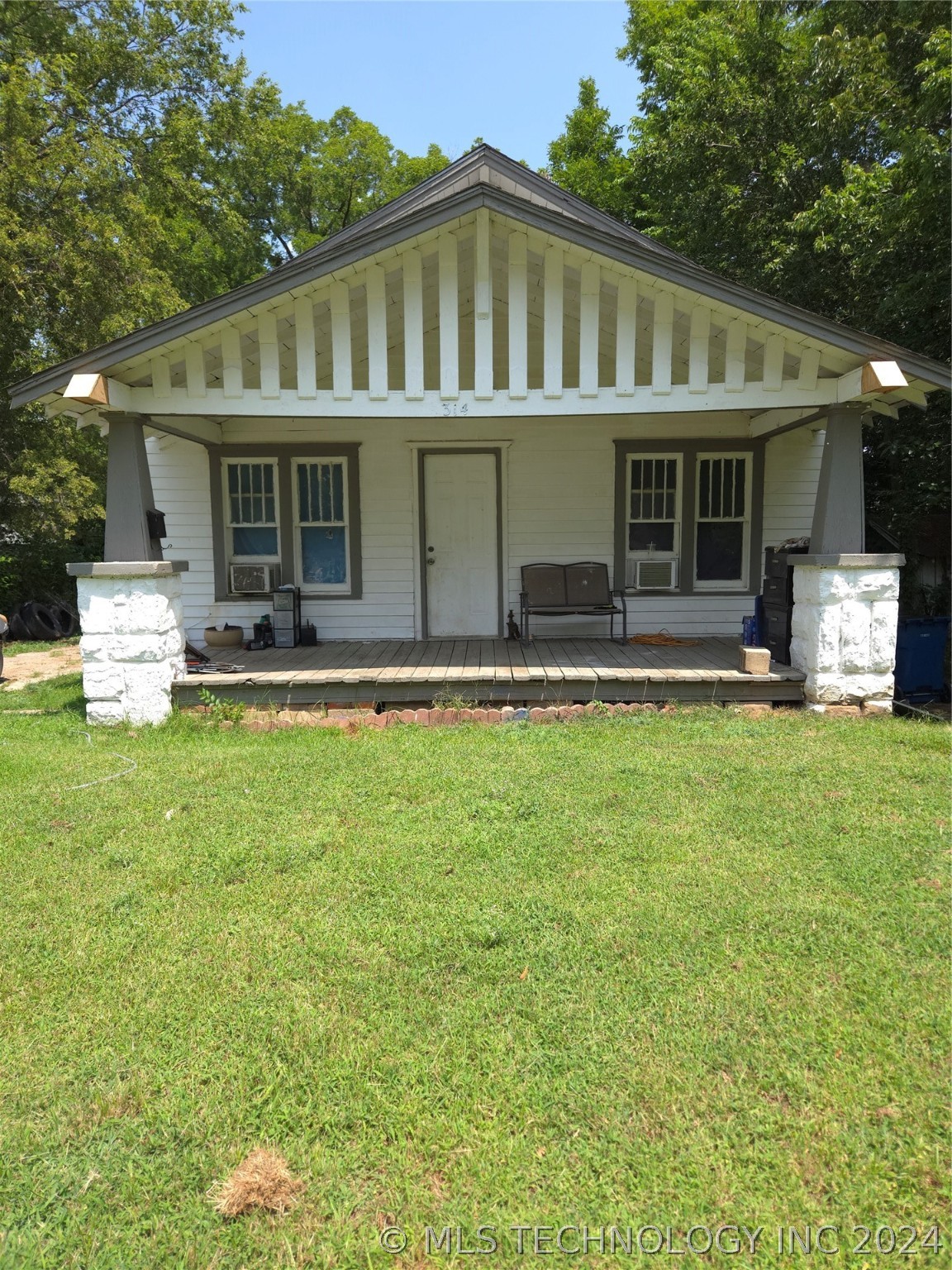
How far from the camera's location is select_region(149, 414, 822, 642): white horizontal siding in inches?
317

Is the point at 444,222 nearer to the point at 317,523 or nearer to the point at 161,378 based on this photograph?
the point at 161,378

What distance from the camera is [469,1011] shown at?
2422 millimetres

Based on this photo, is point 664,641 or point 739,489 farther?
point 739,489

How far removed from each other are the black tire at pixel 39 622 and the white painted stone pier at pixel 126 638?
773 cm

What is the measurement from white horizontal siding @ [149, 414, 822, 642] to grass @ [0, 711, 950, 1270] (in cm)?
392

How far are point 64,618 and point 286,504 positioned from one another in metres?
7.03

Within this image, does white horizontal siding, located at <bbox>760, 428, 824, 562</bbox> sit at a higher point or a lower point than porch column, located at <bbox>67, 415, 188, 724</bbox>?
higher

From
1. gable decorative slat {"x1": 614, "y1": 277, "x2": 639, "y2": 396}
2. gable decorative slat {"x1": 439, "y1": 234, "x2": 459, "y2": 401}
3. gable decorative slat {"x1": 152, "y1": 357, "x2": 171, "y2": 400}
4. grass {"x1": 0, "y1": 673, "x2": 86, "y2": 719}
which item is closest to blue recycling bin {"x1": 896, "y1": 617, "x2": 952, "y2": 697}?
gable decorative slat {"x1": 614, "y1": 277, "x2": 639, "y2": 396}

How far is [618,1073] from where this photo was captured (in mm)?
2145

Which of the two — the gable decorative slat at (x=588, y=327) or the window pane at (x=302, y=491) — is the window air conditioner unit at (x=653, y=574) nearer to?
the gable decorative slat at (x=588, y=327)

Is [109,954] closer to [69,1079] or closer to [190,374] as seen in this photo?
[69,1079]

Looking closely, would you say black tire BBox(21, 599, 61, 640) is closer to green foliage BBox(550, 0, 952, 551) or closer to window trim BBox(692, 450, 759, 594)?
window trim BBox(692, 450, 759, 594)

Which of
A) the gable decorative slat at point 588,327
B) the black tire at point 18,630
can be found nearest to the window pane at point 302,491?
the gable decorative slat at point 588,327

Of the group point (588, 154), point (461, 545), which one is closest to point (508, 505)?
point (461, 545)
